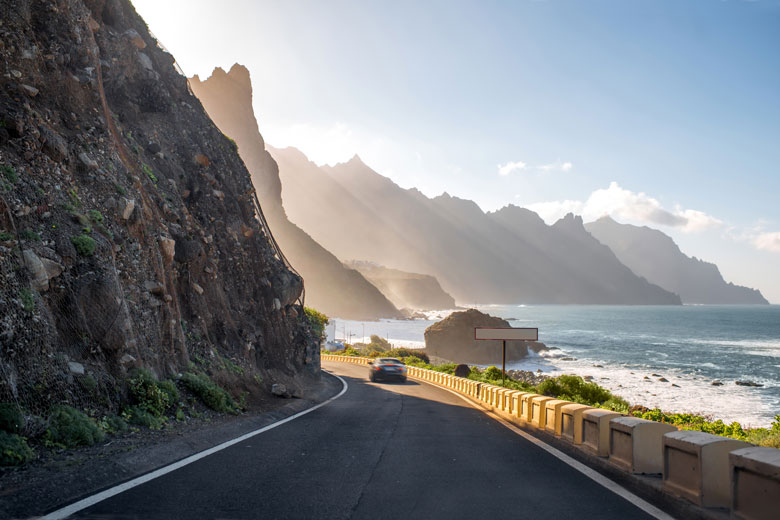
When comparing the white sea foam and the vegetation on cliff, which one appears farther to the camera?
the white sea foam

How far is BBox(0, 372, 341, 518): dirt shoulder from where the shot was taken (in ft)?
17.4

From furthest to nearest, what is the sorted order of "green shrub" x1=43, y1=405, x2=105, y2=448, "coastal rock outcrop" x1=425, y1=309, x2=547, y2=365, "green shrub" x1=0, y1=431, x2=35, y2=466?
Answer: "coastal rock outcrop" x1=425, y1=309, x2=547, y2=365 → "green shrub" x1=43, y1=405, x2=105, y2=448 → "green shrub" x1=0, y1=431, x2=35, y2=466

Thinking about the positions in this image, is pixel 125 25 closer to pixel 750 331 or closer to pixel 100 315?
pixel 100 315

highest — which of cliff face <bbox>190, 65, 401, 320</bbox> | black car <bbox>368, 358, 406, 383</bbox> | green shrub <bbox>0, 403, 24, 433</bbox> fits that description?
cliff face <bbox>190, 65, 401, 320</bbox>

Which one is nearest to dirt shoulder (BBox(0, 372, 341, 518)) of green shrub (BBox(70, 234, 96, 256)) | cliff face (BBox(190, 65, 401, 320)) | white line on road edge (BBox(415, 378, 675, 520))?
green shrub (BBox(70, 234, 96, 256))

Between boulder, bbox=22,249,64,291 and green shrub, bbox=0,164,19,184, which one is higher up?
green shrub, bbox=0,164,19,184

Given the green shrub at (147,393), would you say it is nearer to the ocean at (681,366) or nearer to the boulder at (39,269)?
the boulder at (39,269)

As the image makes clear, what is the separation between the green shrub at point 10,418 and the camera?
6660 millimetres

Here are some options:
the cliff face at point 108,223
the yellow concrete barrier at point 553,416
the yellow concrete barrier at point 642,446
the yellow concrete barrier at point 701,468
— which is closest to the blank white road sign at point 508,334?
the cliff face at point 108,223

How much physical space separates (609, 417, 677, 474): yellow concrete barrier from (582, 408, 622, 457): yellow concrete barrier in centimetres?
62

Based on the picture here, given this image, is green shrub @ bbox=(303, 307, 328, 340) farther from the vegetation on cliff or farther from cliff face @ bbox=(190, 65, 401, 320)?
cliff face @ bbox=(190, 65, 401, 320)

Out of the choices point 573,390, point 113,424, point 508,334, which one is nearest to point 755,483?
point 113,424

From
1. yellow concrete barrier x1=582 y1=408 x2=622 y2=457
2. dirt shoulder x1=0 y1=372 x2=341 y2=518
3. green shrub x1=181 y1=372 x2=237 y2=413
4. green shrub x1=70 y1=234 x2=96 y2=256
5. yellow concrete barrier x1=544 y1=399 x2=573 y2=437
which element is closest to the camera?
dirt shoulder x1=0 y1=372 x2=341 y2=518

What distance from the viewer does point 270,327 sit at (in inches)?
859
